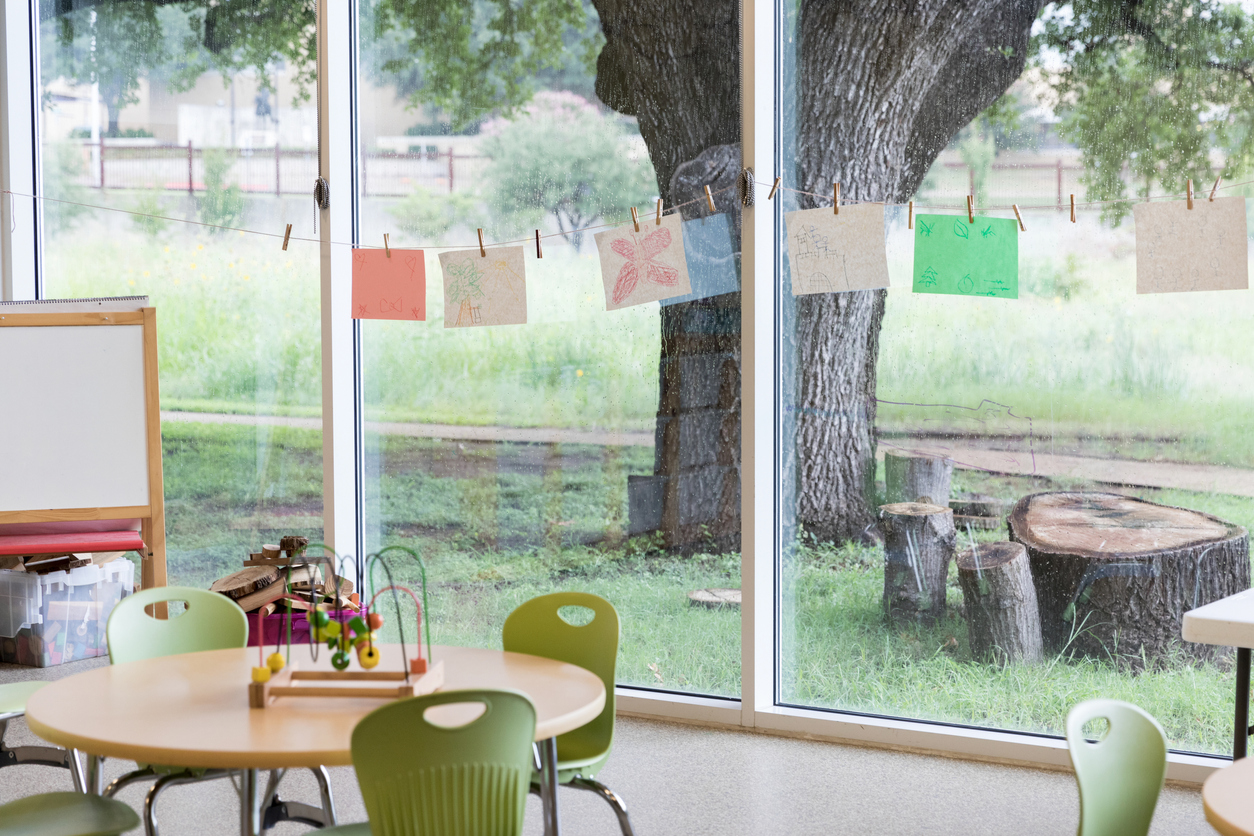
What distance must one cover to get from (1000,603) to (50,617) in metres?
3.64

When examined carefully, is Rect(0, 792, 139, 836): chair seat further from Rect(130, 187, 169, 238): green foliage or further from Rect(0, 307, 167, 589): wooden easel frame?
Rect(130, 187, 169, 238): green foliage

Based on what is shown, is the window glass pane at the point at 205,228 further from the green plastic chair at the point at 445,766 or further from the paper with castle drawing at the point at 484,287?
the green plastic chair at the point at 445,766

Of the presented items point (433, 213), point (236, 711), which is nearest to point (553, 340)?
point (433, 213)

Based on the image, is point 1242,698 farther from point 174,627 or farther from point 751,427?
point 174,627

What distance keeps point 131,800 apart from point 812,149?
2.92m

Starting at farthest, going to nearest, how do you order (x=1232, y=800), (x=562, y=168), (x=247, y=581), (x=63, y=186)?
(x=63, y=186) < (x=562, y=168) < (x=247, y=581) < (x=1232, y=800)

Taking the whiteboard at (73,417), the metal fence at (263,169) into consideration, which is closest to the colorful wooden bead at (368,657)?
the whiteboard at (73,417)

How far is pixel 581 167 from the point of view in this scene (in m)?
4.16

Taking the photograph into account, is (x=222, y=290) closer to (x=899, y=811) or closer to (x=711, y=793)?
(x=711, y=793)

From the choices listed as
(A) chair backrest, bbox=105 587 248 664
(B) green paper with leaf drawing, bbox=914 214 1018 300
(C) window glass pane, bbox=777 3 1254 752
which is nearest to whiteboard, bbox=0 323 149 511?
(A) chair backrest, bbox=105 587 248 664

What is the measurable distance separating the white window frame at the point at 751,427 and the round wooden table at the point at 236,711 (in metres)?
1.55

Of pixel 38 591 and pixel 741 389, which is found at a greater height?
pixel 741 389

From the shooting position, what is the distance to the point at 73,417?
3947mm

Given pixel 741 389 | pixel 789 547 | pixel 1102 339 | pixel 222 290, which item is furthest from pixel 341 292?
pixel 1102 339
